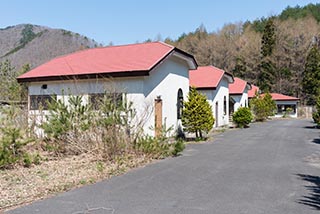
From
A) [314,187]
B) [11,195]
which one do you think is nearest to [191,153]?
[314,187]

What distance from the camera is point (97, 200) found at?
6.60m

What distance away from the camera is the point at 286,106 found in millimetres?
53281

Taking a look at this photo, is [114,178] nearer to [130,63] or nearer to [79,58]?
[130,63]

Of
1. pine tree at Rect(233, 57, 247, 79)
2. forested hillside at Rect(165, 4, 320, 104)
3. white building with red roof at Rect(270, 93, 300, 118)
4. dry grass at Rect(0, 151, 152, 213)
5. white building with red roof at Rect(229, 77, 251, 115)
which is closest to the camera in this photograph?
dry grass at Rect(0, 151, 152, 213)

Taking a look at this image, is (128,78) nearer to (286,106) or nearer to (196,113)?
(196,113)

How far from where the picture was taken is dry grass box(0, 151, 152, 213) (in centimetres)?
701

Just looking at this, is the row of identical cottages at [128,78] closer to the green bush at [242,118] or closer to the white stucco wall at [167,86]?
the white stucco wall at [167,86]

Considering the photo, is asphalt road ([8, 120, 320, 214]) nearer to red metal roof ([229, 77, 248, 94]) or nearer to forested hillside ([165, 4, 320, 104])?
red metal roof ([229, 77, 248, 94])

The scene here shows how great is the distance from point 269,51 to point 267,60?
6.56 feet

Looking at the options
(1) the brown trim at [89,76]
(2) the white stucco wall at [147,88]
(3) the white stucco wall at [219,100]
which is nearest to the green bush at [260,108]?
(3) the white stucco wall at [219,100]

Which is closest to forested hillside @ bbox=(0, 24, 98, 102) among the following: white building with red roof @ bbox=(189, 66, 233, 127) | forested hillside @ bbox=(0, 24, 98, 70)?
forested hillside @ bbox=(0, 24, 98, 70)

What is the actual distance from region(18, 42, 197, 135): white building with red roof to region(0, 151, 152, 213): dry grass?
3.68 metres

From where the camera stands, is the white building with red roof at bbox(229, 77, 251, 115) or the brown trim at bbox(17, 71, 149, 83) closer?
the brown trim at bbox(17, 71, 149, 83)

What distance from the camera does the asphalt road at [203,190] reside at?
6.07 m
